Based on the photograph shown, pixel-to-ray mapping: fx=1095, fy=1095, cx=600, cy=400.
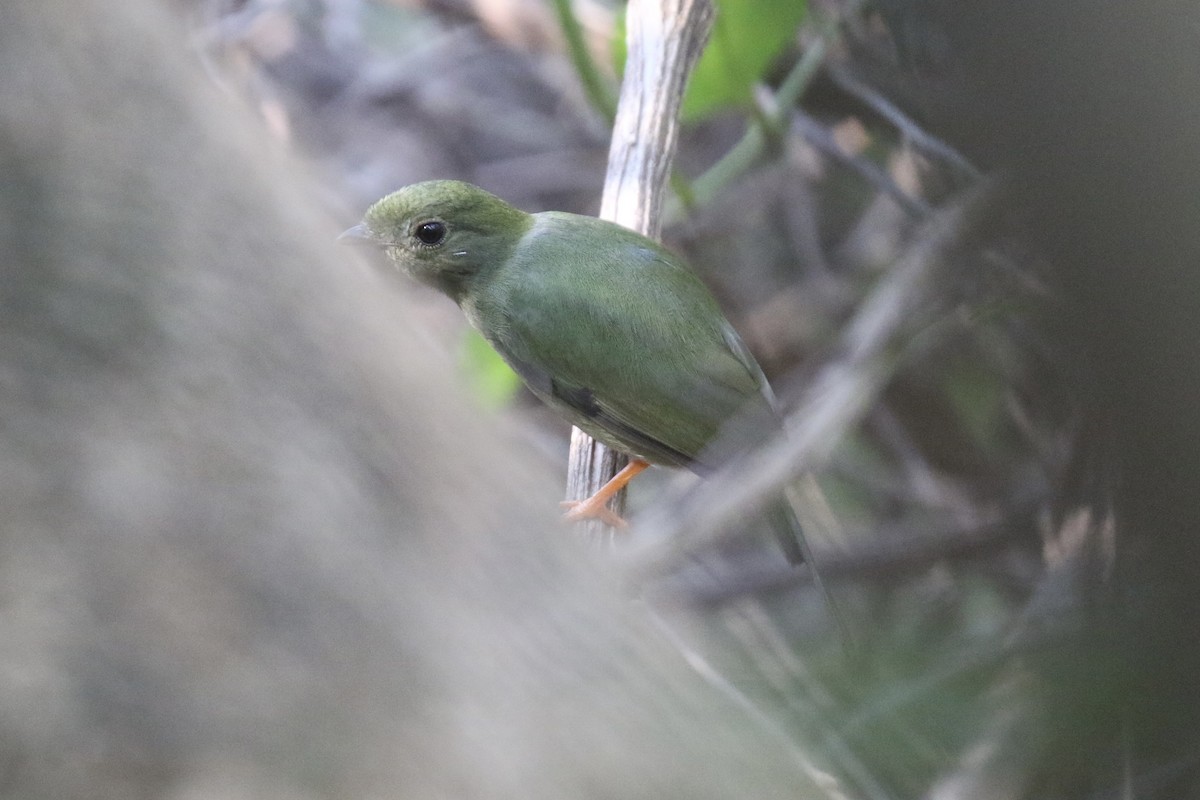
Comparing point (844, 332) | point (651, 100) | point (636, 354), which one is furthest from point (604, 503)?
point (844, 332)

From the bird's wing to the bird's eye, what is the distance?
9.7 inches

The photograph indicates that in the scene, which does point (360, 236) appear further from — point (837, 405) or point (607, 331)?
point (837, 405)

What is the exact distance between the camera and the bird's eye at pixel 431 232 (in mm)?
2564

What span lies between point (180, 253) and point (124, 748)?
0.38 metres

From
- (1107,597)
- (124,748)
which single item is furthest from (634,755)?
(1107,597)

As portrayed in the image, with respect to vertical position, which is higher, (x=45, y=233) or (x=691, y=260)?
(x=691, y=260)

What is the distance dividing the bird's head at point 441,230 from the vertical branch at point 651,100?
12.6 inches

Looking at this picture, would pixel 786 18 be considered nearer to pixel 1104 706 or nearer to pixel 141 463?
pixel 1104 706

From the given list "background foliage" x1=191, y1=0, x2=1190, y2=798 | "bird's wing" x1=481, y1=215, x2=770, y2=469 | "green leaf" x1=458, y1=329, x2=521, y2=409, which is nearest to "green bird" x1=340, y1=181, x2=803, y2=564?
"bird's wing" x1=481, y1=215, x2=770, y2=469

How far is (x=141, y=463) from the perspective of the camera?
817mm

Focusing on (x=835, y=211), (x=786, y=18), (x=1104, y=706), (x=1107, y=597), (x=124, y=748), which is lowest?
(x=124, y=748)

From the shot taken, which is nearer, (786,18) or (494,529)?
(494,529)

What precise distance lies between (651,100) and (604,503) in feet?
3.14

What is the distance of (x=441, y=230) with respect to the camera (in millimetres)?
2574
